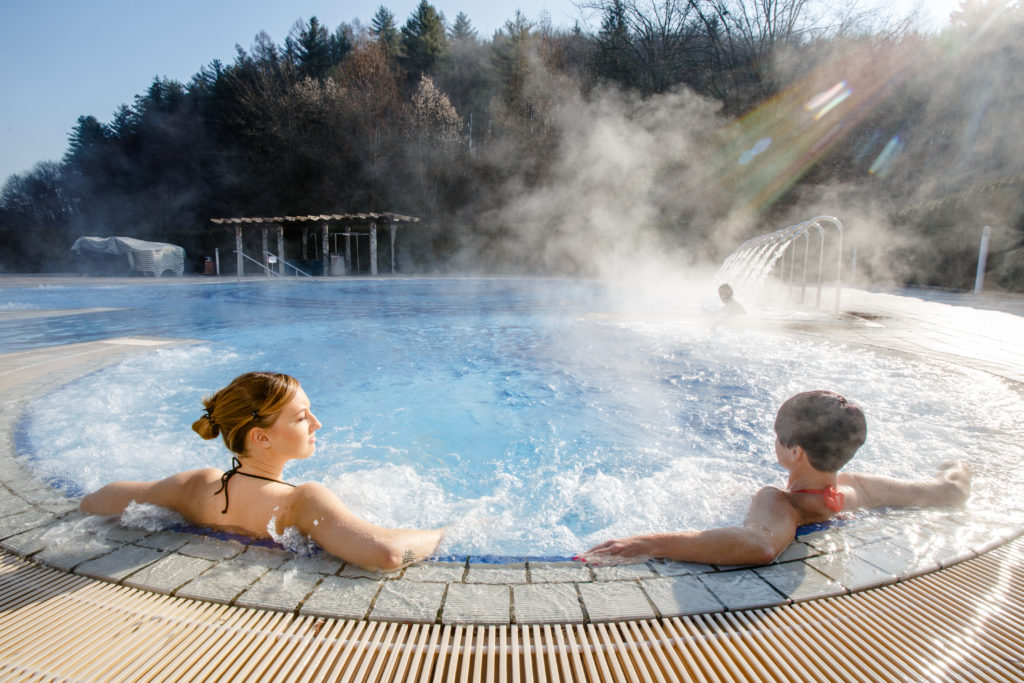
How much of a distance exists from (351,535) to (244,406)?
502mm

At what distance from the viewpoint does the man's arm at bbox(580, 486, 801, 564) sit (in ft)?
4.97

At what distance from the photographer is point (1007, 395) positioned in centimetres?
342

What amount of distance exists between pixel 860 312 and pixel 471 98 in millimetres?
25889

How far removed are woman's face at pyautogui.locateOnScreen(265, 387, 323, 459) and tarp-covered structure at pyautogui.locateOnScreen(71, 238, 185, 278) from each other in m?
19.9

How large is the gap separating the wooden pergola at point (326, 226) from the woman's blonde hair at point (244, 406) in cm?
1589

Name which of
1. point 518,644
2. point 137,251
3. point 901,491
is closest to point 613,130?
point 137,251

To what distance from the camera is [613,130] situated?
2333 centimetres

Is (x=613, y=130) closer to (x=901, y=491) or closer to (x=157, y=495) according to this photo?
Result: (x=901, y=491)

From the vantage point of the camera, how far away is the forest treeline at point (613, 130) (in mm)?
19266

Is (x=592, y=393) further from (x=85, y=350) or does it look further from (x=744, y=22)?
(x=744, y=22)

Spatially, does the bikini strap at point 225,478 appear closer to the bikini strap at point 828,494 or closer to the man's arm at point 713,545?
the man's arm at point 713,545

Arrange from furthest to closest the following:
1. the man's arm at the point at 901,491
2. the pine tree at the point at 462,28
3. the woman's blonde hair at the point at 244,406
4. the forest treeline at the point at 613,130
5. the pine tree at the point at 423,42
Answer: the pine tree at the point at 462,28 → the pine tree at the point at 423,42 → the forest treeline at the point at 613,130 → the man's arm at the point at 901,491 → the woman's blonde hair at the point at 244,406

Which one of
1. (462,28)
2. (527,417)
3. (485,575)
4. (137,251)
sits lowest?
(527,417)

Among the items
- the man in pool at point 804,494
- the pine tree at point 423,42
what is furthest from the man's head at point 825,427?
the pine tree at point 423,42
